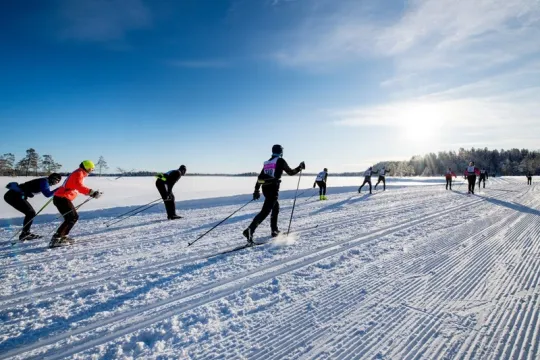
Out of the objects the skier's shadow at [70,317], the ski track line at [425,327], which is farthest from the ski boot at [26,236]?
the ski track line at [425,327]

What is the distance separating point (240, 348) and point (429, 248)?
4005mm

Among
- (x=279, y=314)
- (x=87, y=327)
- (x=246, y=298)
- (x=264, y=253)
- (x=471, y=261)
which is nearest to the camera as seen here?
(x=87, y=327)

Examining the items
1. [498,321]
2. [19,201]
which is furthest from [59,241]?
[498,321]

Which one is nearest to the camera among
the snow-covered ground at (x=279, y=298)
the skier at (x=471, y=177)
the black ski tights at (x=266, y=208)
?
the snow-covered ground at (x=279, y=298)

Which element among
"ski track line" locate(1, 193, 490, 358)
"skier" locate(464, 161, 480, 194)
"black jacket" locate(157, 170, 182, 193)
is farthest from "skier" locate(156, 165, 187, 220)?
"skier" locate(464, 161, 480, 194)

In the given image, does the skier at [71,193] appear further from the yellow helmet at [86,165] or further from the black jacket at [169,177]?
the black jacket at [169,177]

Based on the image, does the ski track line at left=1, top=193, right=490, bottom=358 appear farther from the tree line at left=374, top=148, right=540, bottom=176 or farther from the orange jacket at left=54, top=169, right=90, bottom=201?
the tree line at left=374, top=148, right=540, bottom=176

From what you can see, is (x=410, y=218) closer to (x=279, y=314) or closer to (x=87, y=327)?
(x=279, y=314)

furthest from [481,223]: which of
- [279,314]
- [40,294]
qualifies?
[40,294]

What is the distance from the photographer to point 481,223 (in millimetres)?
7098

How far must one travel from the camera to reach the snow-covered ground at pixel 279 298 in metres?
2.29

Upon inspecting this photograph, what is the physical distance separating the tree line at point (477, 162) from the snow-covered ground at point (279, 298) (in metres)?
110

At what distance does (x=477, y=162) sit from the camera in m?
116

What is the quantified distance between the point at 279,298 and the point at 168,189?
23.0 ft
